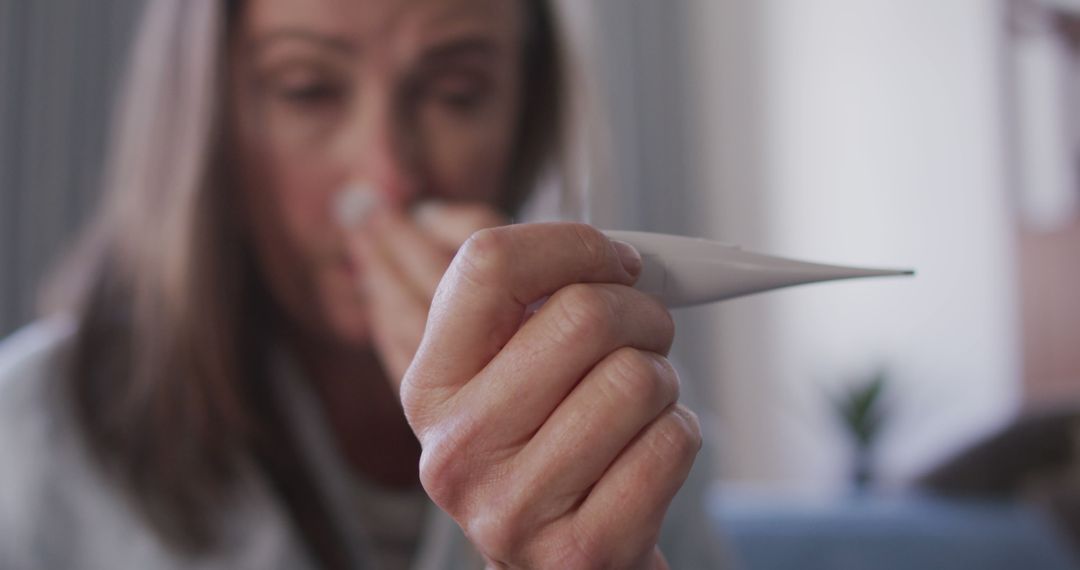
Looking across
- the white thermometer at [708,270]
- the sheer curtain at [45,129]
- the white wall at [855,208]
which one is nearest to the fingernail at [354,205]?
the white thermometer at [708,270]

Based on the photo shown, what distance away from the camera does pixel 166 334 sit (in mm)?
591

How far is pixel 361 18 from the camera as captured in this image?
1.67ft

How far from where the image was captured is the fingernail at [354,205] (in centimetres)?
52

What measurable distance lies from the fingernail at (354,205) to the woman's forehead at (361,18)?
0.25 feet

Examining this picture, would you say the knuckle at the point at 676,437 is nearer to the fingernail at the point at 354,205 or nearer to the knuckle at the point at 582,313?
the knuckle at the point at 582,313

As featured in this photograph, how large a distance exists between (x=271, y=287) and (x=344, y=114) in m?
0.14

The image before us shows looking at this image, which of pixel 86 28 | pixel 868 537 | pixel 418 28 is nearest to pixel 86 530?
pixel 418 28

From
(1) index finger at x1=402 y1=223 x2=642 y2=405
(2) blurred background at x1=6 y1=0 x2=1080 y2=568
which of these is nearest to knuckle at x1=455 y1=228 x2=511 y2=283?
(1) index finger at x1=402 y1=223 x2=642 y2=405

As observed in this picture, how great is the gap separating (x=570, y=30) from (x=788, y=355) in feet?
4.83

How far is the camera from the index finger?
0.20 metres

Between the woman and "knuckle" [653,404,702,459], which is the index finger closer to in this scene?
"knuckle" [653,404,702,459]

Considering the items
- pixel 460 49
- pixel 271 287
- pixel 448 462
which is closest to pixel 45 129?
pixel 271 287

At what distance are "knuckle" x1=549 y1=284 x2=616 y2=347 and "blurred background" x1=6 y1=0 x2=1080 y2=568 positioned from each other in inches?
48.1

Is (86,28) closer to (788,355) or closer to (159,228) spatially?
(159,228)
